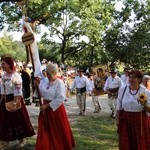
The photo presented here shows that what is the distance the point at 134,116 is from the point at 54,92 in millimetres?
1408

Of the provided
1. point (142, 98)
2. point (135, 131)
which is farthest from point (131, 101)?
point (135, 131)

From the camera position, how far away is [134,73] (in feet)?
20.8

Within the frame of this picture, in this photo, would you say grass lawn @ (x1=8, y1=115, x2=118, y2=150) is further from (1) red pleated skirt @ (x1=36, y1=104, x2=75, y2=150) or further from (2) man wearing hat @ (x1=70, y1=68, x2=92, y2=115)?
(1) red pleated skirt @ (x1=36, y1=104, x2=75, y2=150)

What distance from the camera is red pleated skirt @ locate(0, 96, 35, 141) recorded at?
8195 mm

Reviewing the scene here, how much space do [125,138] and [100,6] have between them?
108 ft

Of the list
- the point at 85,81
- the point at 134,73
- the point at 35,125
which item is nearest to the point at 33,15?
the point at 85,81

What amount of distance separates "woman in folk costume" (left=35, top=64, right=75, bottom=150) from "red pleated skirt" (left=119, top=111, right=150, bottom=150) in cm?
109

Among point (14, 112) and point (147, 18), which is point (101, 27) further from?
point (14, 112)

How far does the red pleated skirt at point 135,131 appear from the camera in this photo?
6.44 m

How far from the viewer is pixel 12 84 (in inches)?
312

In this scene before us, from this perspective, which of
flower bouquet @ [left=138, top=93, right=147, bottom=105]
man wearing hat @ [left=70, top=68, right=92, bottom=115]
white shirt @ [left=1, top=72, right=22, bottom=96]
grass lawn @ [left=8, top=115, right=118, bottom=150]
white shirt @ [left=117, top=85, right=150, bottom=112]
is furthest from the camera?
man wearing hat @ [left=70, top=68, right=92, bottom=115]

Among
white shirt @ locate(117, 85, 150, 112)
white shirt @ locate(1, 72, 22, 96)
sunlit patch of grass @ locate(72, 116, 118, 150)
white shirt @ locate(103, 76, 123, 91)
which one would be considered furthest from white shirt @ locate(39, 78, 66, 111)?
white shirt @ locate(103, 76, 123, 91)

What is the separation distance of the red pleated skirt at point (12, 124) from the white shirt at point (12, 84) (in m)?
0.30

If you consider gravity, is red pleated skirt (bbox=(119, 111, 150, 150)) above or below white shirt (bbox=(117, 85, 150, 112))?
below
